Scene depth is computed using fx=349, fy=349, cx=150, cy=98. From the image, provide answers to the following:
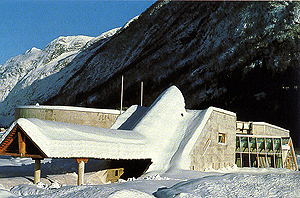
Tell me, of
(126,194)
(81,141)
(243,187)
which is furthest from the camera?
(81,141)

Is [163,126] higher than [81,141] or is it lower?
higher

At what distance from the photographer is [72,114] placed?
878 inches

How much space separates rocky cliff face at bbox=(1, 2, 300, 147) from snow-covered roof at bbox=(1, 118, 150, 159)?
76.2ft

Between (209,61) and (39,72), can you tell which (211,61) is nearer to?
(209,61)

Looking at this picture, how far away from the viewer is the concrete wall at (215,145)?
59.7 ft

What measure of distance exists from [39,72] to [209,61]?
5829cm

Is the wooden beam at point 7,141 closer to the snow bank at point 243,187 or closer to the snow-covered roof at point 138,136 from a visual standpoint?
the snow-covered roof at point 138,136

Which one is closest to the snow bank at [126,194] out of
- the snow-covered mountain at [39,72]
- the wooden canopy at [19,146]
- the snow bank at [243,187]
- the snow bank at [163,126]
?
the snow bank at [243,187]

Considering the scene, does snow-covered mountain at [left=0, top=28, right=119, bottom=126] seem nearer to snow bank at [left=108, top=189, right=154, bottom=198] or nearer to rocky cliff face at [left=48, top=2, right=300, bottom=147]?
rocky cliff face at [left=48, top=2, right=300, bottom=147]

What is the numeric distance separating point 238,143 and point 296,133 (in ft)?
43.1

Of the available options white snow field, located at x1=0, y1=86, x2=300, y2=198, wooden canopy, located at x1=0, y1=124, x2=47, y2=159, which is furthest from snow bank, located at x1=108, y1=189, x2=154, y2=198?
wooden canopy, located at x1=0, y1=124, x2=47, y2=159

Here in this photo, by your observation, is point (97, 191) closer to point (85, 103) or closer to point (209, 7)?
point (209, 7)

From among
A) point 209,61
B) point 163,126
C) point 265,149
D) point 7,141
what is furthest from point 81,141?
point 209,61

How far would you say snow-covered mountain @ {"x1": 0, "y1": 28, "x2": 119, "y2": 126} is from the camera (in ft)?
251
